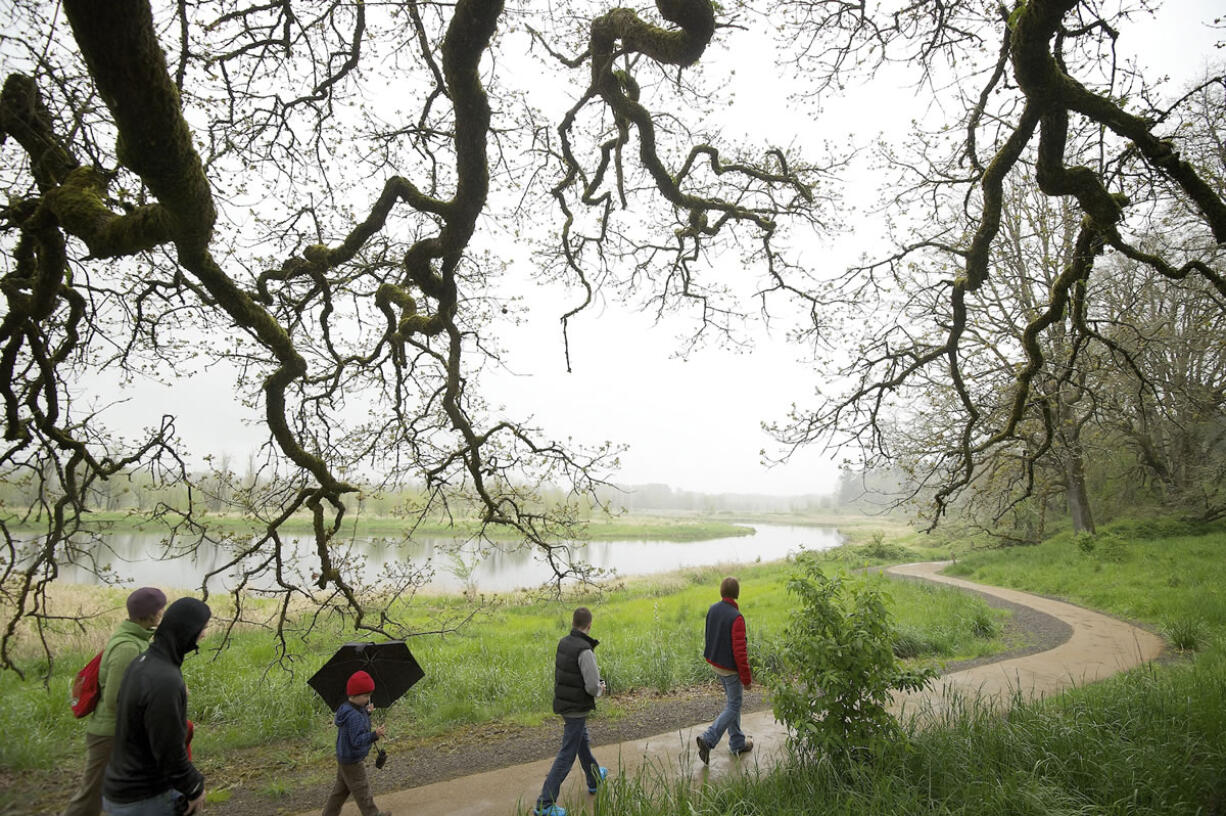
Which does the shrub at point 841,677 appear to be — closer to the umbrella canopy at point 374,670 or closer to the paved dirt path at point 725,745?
the paved dirt path at point 725,745

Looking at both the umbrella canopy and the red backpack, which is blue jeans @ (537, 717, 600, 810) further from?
the red backpack

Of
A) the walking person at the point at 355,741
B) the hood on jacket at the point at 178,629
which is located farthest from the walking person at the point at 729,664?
the hood on jacket at the point at 178,629

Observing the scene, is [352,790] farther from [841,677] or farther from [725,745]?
[841,677]

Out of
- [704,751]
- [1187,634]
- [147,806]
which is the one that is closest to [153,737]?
[147,806]

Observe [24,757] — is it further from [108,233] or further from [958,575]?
[958,575]

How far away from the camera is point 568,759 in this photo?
4.52 metres

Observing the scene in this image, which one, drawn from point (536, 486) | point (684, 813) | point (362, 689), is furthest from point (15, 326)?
point (684, 813)

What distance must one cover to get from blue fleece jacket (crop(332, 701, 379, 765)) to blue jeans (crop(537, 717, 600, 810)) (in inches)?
53.9

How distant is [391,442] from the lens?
7.29 m

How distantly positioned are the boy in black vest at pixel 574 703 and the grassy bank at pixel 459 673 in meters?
1.85

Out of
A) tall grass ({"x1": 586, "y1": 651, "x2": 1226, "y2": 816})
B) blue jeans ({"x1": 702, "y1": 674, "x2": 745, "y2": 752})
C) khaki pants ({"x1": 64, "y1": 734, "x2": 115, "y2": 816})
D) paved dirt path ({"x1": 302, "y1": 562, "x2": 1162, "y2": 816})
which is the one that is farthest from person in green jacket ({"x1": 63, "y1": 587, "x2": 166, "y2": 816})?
blue jeans ({"x1": 702, "y1": 674, "x2": 745, "y2": 752})

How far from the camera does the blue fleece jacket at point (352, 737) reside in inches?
161

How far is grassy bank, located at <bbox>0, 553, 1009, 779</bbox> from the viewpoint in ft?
21.3

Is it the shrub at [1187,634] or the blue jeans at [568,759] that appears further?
the shrub at [1187,634]
